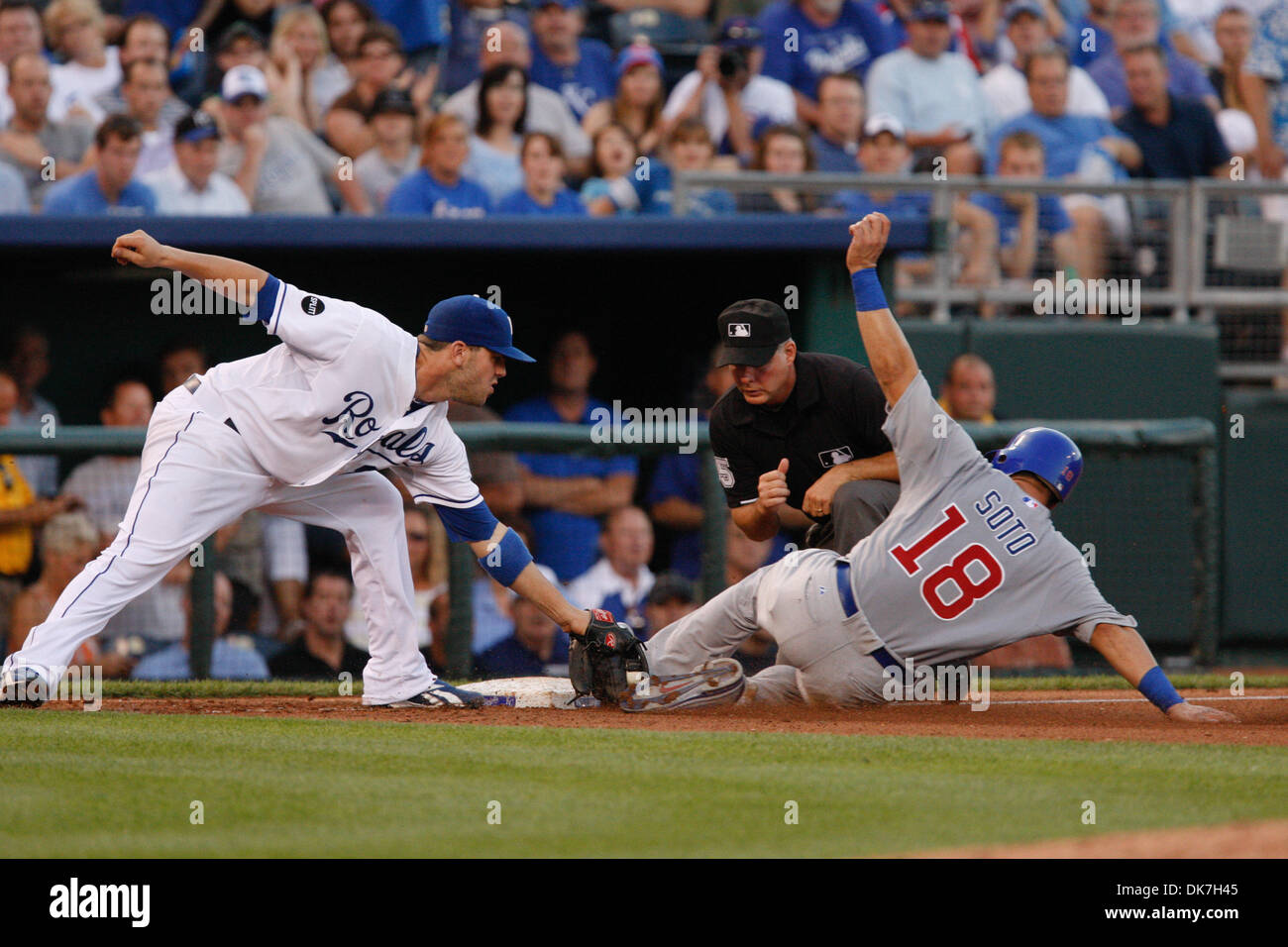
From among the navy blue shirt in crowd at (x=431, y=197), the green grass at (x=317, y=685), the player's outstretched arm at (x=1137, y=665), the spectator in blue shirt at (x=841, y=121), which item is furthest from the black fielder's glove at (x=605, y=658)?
the spectator in blue shirt at (x=841, y=121)

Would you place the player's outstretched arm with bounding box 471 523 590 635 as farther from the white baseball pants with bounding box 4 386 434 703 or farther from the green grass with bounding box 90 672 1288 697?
the green grass with bounding box 90 672 1288 697

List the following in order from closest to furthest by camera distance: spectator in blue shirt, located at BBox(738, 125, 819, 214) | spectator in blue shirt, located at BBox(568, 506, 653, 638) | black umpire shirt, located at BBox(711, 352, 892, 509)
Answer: black umpire shirt, located at BBox(711, 352, 892, 509)
spectator in blue shirt, located at BBox(568, 506, 653, 638)
spectator in blue shirt, located at BBox(738, 125, 819, 214)

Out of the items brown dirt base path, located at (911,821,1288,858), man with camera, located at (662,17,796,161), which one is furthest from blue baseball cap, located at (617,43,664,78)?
brown dirt base path, located at (911,821,1288,858)

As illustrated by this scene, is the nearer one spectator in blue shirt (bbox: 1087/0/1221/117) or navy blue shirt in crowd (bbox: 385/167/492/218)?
navy blue shirt in crowd (bbox: 385/167/492/218)

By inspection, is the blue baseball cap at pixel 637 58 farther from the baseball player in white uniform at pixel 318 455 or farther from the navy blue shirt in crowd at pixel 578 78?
the baseball player in white uniform at pixel 318 455

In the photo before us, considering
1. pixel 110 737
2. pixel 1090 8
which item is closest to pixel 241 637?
pixel 110 737
